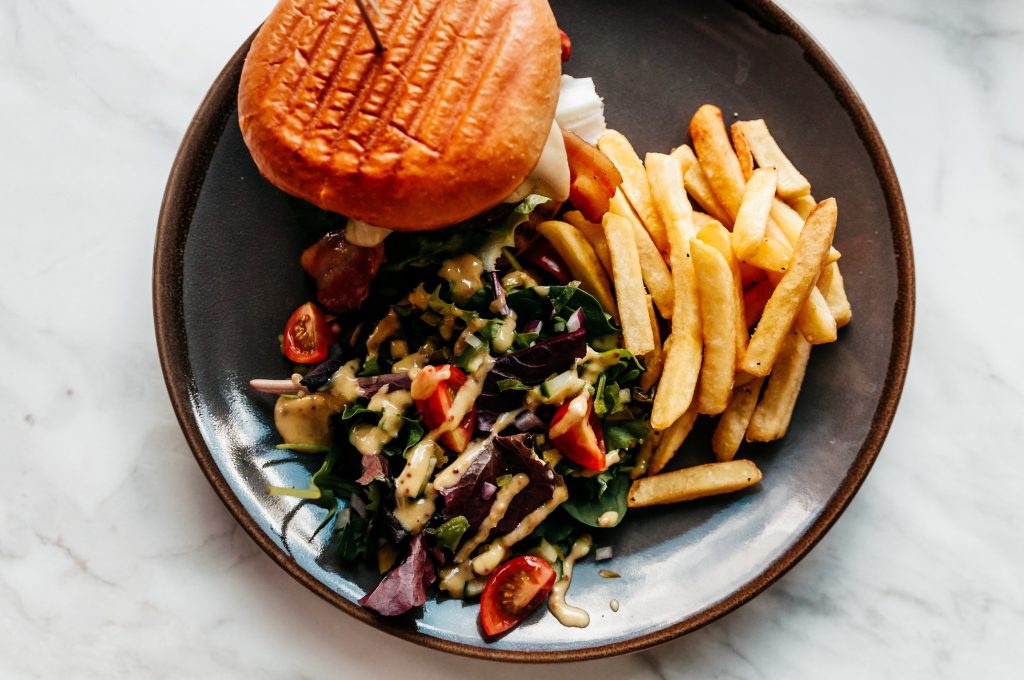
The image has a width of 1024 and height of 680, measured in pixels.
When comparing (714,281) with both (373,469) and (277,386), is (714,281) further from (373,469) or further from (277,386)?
(277,386)

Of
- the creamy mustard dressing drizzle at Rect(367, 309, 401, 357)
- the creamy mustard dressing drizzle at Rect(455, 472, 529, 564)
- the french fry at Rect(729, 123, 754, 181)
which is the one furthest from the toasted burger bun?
the creamy mustard dressing drizzle at Rect(455, 472, 529, 564)

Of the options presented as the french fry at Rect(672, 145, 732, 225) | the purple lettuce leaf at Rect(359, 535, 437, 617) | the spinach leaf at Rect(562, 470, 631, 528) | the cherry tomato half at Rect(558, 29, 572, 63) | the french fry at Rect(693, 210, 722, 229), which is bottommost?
the purple lettuce leaf at Rect(359, 535, 437, 617)

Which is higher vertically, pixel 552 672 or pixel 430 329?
pixel 430 329

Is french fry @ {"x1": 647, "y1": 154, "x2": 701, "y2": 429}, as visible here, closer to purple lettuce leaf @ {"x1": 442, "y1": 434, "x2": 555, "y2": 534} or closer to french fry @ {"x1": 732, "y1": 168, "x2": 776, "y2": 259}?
french fry @ {"x1": 732, "y1": 168, "x2": 776, "y2": 259}

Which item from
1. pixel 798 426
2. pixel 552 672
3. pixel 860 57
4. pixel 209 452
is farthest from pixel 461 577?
pixel 860 57

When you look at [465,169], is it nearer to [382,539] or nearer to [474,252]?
[474,252]

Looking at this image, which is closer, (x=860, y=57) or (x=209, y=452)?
(x=209, y=452)
